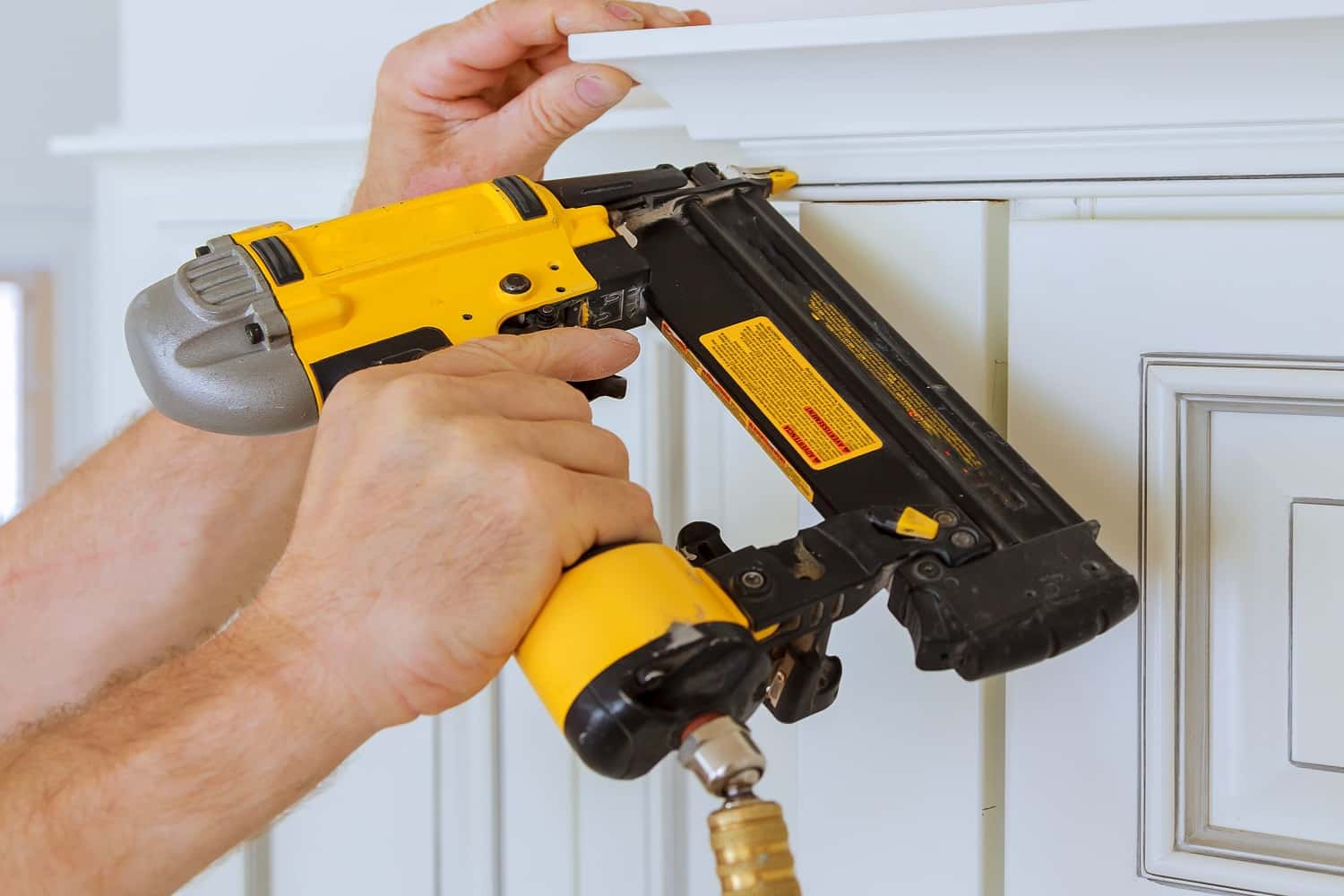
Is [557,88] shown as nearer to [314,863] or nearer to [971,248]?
[971,248]

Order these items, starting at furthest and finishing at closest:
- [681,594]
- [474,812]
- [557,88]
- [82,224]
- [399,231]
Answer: [82,224] < [474,812] < [557,88] < [399,231] < [681,594]

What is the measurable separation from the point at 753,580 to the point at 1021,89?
27cm

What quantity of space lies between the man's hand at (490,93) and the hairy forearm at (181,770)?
1.10 feet

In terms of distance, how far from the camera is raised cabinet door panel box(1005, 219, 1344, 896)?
558 mm

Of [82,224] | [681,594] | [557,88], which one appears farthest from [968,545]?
[82,224]

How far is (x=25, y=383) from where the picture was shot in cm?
148

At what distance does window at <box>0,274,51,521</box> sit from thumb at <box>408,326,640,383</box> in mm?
1188

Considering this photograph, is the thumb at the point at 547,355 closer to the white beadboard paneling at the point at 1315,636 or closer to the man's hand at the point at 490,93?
the man's hand at the point at 490,93

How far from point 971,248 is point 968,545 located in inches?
8.1

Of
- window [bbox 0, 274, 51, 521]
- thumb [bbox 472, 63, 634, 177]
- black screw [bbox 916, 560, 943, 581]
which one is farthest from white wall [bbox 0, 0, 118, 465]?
black screw [bbox 916, 560, 943, 581]

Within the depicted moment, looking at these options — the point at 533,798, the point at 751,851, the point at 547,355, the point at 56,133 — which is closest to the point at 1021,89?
the point at 547,355

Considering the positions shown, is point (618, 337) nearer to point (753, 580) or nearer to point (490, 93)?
point (753, 580)

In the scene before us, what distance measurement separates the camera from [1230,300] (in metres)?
0.57

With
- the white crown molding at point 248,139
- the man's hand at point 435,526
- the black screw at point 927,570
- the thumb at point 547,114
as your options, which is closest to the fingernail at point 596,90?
the thumb at point 547,114
